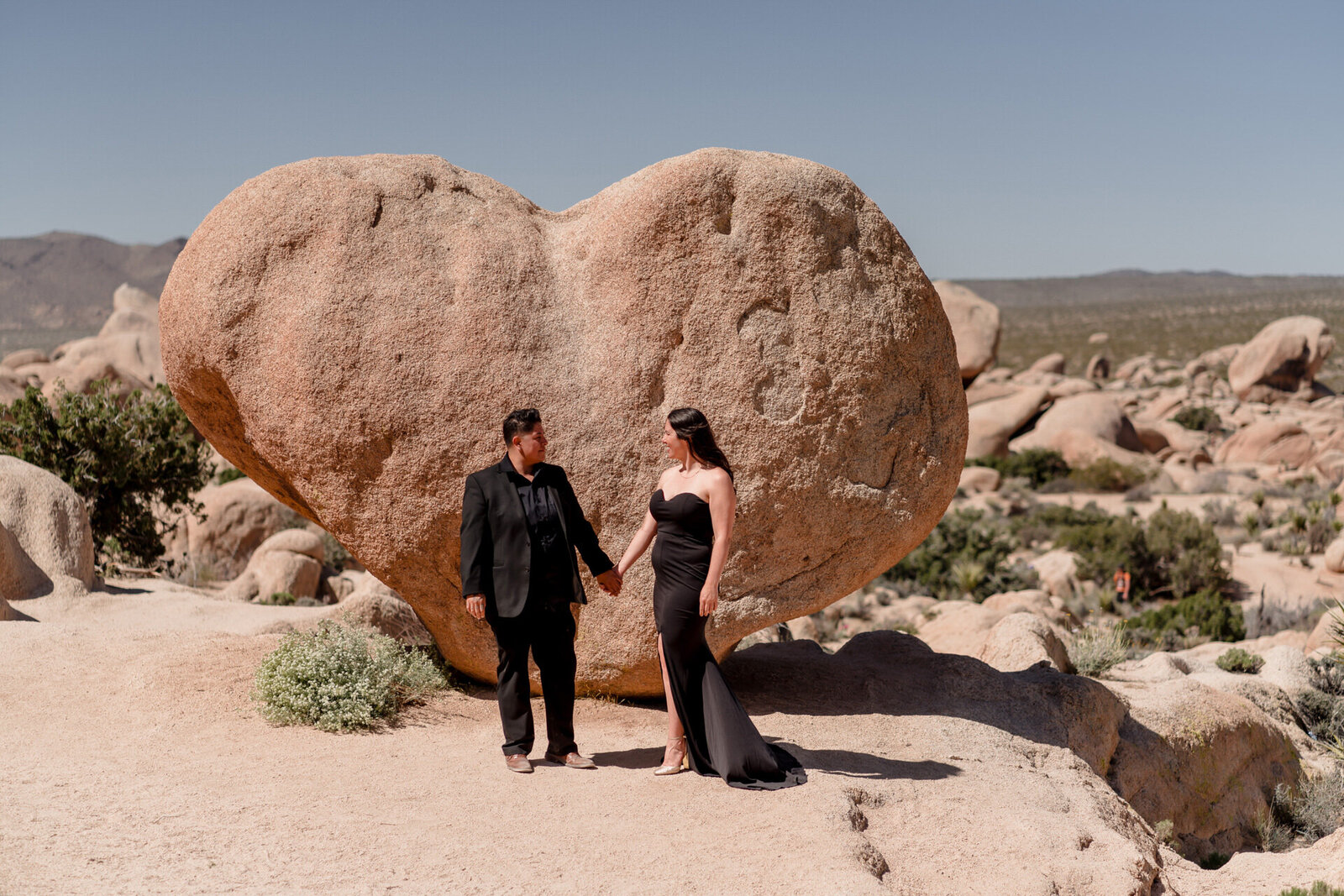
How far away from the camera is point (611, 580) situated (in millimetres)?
6391

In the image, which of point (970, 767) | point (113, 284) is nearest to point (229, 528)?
point (970, 767)

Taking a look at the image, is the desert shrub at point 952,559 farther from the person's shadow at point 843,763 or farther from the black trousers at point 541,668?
the black trousers at point 541,668

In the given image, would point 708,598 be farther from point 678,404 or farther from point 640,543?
point 678,404

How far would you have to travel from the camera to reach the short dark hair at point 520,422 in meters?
6.16

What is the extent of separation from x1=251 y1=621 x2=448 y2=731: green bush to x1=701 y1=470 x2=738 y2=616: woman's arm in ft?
8.44

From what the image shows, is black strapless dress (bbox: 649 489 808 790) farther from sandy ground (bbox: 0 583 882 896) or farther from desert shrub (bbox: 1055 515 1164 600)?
desert shrub (bbox: 1055 515 1164 600)

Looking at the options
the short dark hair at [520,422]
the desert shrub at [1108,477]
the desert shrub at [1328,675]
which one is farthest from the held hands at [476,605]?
the desert shrub at [1108,477]

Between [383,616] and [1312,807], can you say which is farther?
[383,616]

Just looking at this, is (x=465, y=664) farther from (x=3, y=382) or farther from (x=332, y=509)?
(x=3, y=382)

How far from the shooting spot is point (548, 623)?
6234mm

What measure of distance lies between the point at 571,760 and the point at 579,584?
3.39 ft

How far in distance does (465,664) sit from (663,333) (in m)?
2.85

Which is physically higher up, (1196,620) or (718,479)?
(718,479)

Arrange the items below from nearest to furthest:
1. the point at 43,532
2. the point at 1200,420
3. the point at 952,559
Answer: the point at 43,532, the point at 952,559, the point at 1200,420
